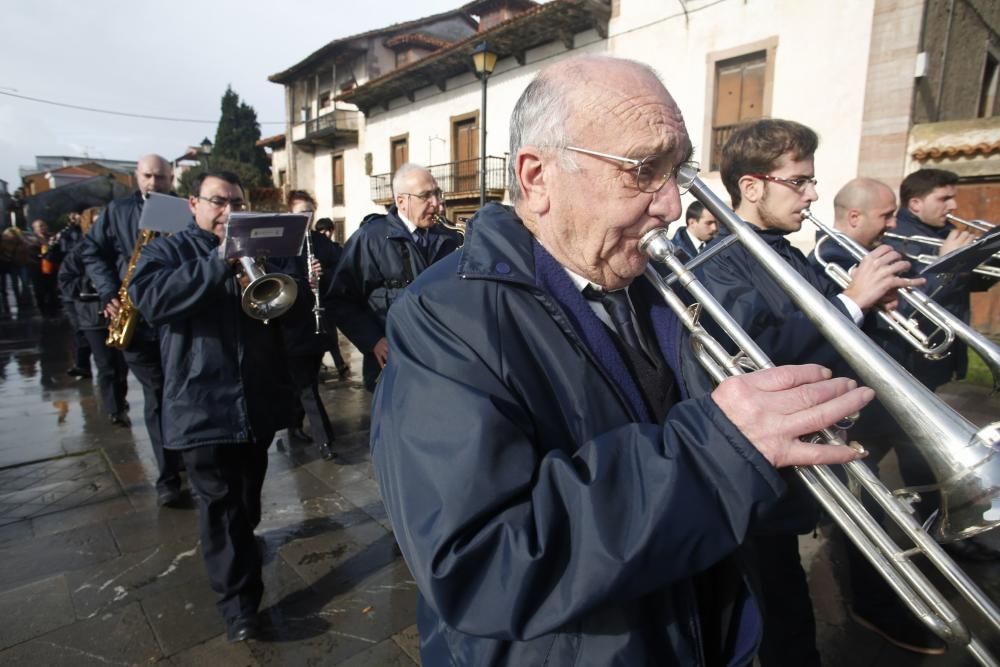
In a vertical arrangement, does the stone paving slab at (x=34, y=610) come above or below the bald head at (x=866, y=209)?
below

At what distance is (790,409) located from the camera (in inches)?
36.2

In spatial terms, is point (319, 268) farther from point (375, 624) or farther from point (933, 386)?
point (933, 386)

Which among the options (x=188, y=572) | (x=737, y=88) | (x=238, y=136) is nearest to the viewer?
(x=188, y=572)

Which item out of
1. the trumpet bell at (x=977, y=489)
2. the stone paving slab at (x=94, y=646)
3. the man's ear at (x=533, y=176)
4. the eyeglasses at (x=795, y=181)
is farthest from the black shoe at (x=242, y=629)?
the eyeglasses at (x=795, y=181)

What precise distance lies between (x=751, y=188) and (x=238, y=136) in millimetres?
44016

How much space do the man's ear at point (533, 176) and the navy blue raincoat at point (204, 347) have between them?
5.78 ft

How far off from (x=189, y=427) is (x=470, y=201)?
1603 centimetres

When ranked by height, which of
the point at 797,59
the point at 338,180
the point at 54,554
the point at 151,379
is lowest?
the point at 54,554

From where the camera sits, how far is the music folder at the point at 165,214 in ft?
11.0

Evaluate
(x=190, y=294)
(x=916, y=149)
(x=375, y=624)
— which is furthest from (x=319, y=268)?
(x=916, y=149)

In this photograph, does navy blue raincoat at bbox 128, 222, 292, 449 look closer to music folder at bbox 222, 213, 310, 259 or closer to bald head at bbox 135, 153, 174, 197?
music folder at bbox 222, 213, 310, 259

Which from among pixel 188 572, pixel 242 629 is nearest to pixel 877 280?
pixel 242 629

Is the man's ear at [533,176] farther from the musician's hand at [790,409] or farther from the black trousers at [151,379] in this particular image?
the black trousers at [151,379]

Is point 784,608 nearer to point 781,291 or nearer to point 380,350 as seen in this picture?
point 781,291
